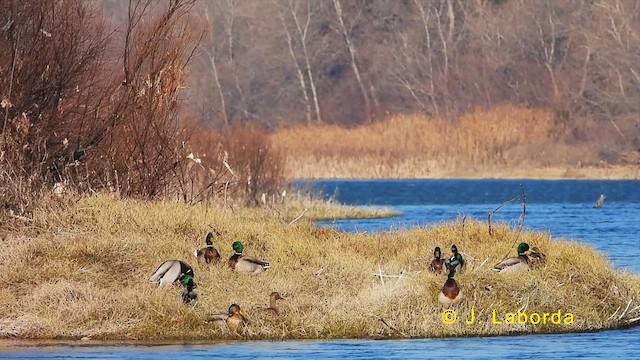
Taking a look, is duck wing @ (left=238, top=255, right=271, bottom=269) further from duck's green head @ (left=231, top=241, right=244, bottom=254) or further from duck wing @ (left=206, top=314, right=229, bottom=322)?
duck wing @ (left=206, top=314, right=229, bottom=322)

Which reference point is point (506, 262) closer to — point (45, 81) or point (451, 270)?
point (451, 270)

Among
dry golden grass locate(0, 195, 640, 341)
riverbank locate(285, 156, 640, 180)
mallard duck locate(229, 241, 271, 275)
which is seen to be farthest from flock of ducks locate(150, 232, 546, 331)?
riverbank locate(285, 156, 640, 180)

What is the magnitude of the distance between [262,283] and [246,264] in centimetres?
43

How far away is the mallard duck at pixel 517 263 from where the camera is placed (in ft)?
52.4

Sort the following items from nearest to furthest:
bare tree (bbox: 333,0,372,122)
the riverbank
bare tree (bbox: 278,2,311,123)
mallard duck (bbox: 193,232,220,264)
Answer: mallard duck (bbox: 193,232,220,264) < the riverbank < bare tree (bbox: 278,2,311,123) < bare tree (bbox: 333,0,372,122)

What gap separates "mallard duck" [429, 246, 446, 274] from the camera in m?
16.0

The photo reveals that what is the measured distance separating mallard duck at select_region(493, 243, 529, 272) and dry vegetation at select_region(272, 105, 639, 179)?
3522 centimetres

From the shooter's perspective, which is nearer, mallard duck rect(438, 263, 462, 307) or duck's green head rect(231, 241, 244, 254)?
mallard duck rect(438, 263, 462, 307)

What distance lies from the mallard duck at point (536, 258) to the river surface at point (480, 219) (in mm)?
1250

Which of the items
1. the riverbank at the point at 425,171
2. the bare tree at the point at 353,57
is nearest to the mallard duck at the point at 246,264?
the riverbank at the point at 425,171

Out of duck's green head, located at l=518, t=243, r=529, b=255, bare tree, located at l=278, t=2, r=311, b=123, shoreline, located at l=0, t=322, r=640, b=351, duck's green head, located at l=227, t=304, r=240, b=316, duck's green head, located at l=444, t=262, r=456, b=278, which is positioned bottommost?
shoreline, located at l=0, t=322, r=640, b=351

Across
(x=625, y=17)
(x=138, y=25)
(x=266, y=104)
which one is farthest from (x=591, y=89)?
(x=138, y=25)

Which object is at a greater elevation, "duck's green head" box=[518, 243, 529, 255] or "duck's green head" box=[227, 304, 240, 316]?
"duck's green head" box=[518, 243, 529, 255]

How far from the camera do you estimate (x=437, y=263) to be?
16.0 meters
